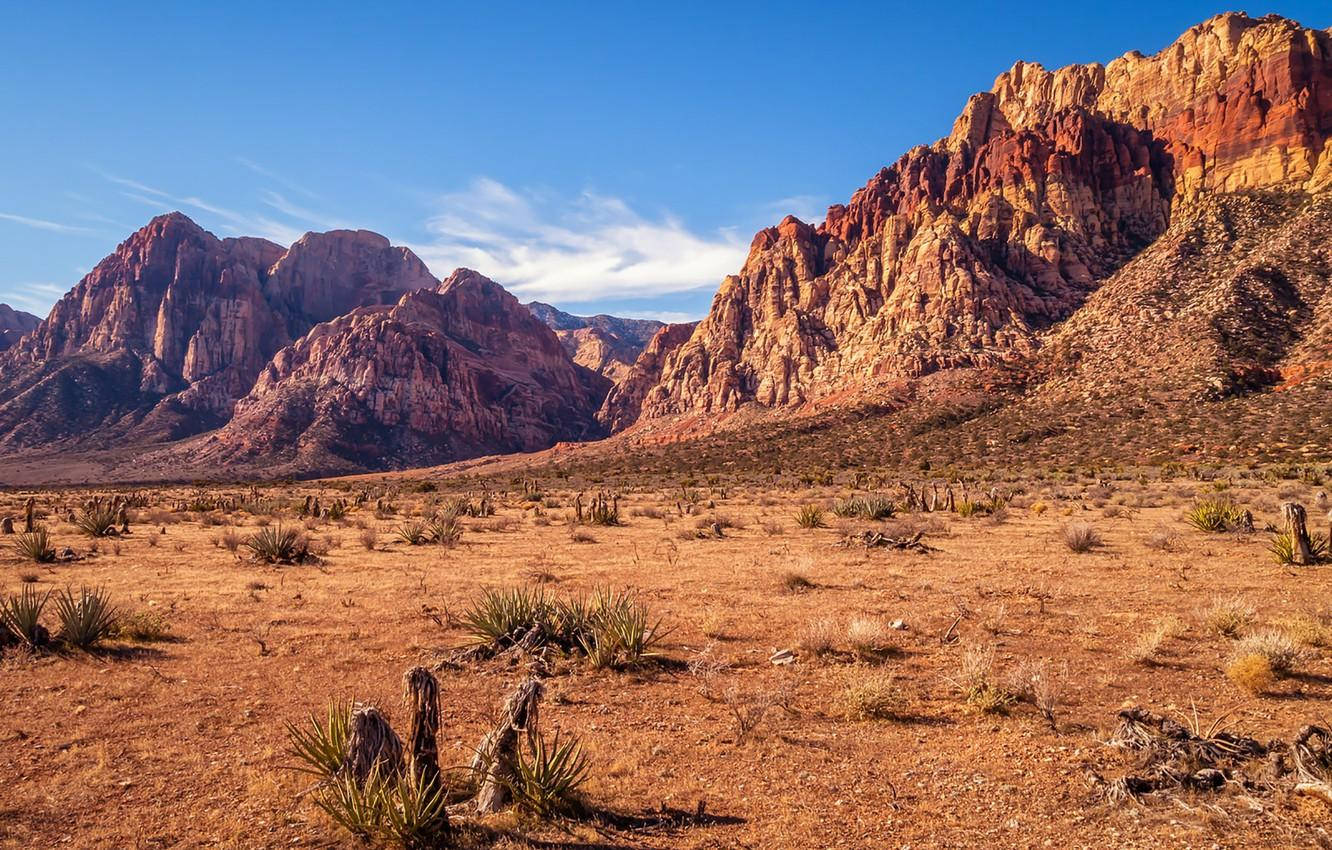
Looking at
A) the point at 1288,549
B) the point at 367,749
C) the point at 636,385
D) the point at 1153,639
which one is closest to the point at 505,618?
the point at 367,749

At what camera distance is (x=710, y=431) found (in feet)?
297

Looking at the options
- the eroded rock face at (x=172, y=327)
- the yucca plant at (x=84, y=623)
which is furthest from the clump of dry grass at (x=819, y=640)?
the eroded rock face at (x=172, y=327)

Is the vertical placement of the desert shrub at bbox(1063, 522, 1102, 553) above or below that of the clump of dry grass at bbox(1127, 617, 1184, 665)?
above

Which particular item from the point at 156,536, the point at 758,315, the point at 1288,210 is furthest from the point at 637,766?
the point at 758,315

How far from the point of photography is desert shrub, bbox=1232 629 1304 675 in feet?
22.9

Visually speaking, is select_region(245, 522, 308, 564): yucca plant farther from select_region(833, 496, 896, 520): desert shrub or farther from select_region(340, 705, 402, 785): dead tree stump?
select_region(833, 496, 896, 520): desert shrub

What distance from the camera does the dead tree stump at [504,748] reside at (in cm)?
492

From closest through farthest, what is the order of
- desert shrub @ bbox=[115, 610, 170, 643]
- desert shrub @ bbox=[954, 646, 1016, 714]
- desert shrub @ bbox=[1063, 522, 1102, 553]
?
desert shrub @ bbox=[954, 646, 1016, 714], desert shrub @ bbox=[115, 610, 170, 643], desert shrub @ bbox=[1063, 522, 1102, 553]

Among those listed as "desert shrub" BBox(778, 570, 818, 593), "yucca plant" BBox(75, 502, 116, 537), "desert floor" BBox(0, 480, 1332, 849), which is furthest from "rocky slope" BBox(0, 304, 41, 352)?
"desert shrub" BBox(778, 570, 818, 593)

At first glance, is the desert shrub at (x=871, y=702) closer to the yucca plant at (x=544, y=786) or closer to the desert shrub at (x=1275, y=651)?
the yucca plant at (x=544, y=786)

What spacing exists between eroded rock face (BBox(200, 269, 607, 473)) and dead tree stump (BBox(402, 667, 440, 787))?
10270cm

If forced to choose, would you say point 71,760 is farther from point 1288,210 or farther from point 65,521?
point 1288,210

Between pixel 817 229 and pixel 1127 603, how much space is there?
112 meters

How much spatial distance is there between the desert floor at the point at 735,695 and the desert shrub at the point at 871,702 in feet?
0.23
